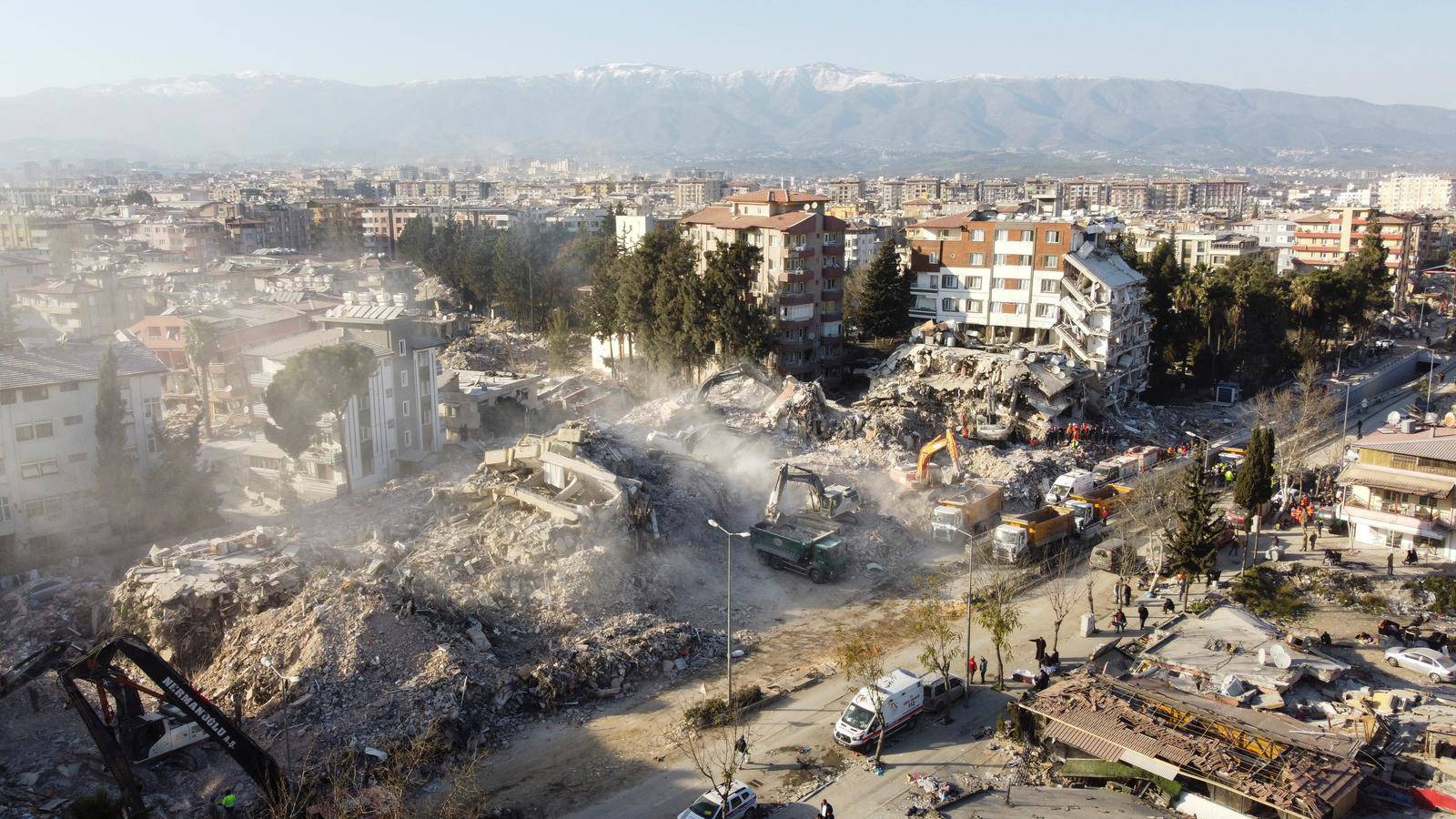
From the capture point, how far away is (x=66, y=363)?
33.8 meters

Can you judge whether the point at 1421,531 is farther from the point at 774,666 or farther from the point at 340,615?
the point at 340,615

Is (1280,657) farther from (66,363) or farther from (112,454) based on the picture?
(66,363)

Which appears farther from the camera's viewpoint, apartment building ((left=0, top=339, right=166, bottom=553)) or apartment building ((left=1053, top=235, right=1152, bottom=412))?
apartment building ((left=1053, top=235, right=1152, bottom=412))

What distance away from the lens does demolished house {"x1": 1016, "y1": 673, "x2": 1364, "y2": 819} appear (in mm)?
17453

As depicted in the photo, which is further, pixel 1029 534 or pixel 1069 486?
pixel 1069 486

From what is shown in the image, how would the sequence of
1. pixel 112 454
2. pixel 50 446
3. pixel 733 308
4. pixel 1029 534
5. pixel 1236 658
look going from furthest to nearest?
pixel 733 308, pixel 112 454, pixel 50 446, pixel 1029 534, pixel 1236 658

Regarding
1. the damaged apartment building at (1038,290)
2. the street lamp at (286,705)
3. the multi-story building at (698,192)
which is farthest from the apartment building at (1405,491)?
the multi-story building at (698,192)

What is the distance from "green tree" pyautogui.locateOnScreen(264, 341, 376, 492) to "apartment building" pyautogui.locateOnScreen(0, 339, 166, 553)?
5.23 m

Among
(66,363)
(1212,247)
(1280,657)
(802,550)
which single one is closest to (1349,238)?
(1212,247)

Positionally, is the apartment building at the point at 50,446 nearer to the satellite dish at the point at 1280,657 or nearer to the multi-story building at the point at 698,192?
the satellite dish at the point at 1280,657

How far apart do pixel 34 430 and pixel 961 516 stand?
96.6 ft

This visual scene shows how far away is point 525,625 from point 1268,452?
2247 cm

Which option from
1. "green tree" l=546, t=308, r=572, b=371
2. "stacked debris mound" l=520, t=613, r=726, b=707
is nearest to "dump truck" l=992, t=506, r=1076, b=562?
"stacked debris mound" l=520, t=613, r=726, b=707

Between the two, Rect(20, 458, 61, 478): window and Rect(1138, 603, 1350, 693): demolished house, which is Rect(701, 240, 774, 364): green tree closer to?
Rect(1138, 603, 1350, 693): demolished house
